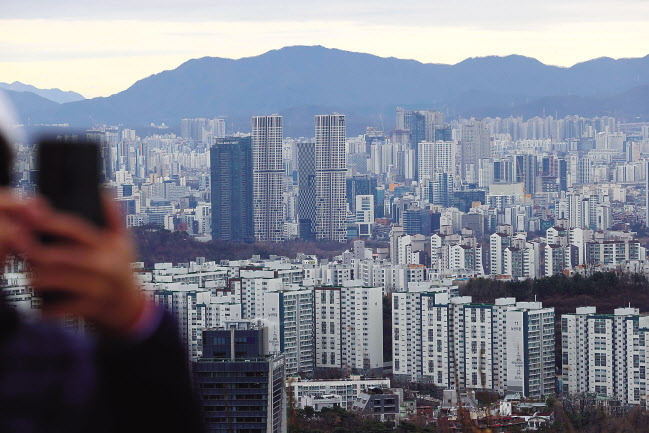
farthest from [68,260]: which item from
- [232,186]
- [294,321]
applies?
[232,186]

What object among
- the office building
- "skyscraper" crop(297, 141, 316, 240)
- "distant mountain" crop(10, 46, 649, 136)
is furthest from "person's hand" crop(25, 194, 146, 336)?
"distant mountain" crop(10, 46, 649, 136)

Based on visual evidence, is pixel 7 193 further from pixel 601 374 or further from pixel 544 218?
pixel 544 218

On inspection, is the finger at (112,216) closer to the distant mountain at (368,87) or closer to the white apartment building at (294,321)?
the white apartment building at (294,321)

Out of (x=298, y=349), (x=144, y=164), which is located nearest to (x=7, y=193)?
(x=298, y=349)

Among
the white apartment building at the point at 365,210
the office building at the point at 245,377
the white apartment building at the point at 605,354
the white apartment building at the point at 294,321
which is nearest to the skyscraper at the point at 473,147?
the white apartment building at the point at 365,210

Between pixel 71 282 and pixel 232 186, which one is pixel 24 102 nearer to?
pixel 71 282

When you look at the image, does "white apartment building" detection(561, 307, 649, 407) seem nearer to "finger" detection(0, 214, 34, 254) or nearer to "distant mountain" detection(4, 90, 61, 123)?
"distant mountain" detection(4, 90, 61, 123)
